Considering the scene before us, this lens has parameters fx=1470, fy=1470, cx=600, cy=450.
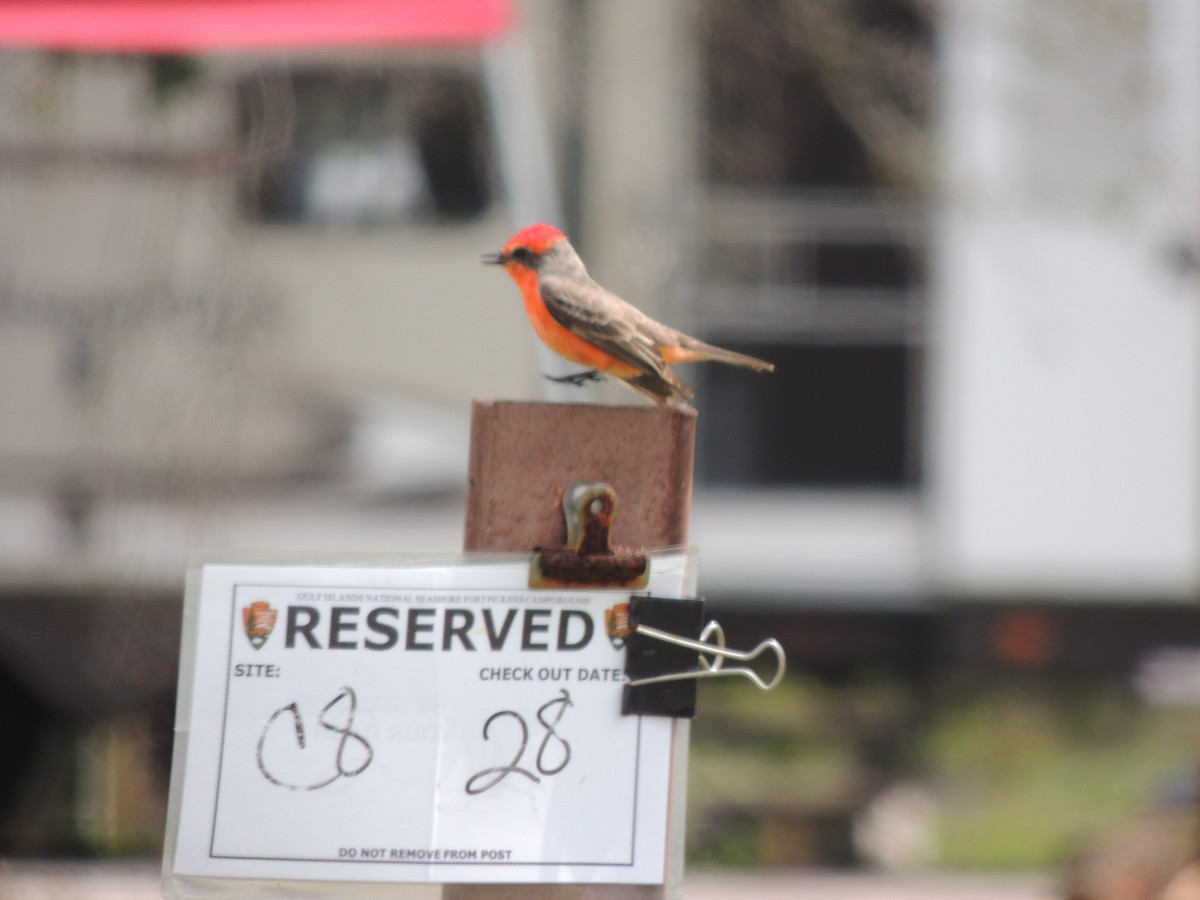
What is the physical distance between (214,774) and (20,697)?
18.5 ft

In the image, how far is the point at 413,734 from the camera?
1.62 m

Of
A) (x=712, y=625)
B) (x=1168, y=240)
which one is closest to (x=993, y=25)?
(x=1168, y=240)

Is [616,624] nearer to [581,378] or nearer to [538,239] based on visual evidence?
[581,378]

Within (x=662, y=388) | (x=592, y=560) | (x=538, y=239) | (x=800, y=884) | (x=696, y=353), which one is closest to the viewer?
(x=592, y=560)

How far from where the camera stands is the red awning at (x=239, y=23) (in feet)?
12.5

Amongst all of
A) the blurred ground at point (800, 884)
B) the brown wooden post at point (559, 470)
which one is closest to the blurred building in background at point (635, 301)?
the blurred ground at point (800, 884)

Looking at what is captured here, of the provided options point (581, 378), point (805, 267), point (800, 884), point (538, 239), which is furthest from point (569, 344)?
point (805, 267)

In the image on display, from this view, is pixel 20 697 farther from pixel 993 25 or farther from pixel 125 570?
pixel 993 25

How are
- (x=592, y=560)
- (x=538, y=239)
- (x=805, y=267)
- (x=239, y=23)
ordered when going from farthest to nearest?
1. (x=805, y=267)
2. (x=239, y=23)
3. (x=538, y=239)
4. (x=592, y=560)

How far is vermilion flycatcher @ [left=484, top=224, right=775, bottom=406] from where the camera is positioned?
6.64ft

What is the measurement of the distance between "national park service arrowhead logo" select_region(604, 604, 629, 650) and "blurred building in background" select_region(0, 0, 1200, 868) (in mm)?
2770

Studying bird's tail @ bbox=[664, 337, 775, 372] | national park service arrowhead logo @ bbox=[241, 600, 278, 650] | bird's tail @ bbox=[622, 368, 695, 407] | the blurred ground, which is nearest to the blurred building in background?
the blurred ground

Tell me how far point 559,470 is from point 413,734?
0.34 meters

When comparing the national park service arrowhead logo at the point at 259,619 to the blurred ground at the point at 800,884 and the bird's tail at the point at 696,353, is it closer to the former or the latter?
the bird's tail at the point at 696,353
